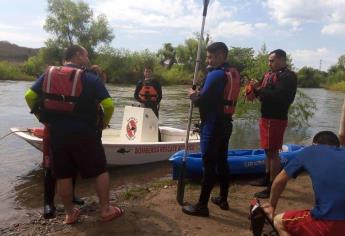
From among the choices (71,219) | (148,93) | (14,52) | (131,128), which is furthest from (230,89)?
(14,52)

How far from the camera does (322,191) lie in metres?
3.10

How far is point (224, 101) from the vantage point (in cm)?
510

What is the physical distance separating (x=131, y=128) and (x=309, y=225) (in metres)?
6.89

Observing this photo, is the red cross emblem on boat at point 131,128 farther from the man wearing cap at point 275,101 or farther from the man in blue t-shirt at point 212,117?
the man in blue t-shirt at point 212,117

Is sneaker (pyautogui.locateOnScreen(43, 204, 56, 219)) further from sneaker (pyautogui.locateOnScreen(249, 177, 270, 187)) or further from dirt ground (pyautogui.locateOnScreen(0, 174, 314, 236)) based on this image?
sneaker (pyautogui.locateOnScreen(249, 177, 270, 187))

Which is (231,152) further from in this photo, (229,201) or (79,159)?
(79,159)

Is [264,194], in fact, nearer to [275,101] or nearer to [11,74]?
[275,101]

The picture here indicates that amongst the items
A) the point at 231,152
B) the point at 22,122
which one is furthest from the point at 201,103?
the point at 22,122

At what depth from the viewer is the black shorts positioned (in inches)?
184

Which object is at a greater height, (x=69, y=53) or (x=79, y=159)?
(x=69, y=53)

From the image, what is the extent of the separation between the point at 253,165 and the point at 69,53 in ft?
12.8

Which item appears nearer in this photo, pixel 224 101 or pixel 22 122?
pixel 224 101

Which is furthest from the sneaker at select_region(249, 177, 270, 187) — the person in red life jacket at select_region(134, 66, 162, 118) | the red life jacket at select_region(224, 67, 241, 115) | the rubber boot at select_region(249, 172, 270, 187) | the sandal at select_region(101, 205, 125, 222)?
the person in red life jacket at select_region(134, 66, 162, 118)

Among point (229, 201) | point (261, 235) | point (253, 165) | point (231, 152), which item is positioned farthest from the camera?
point (231, 152)
